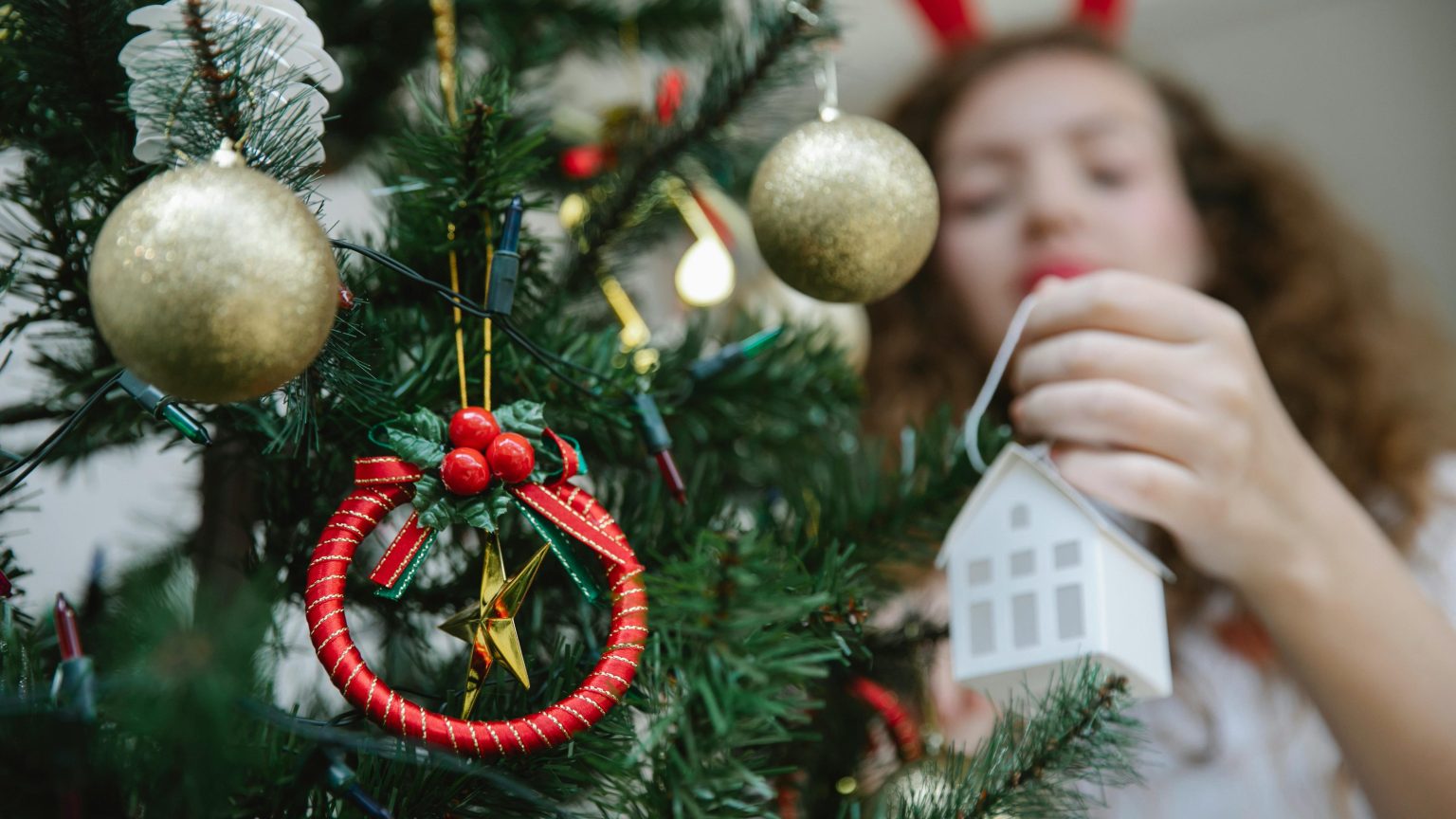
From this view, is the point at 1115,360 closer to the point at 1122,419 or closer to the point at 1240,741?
the point at 1122,419

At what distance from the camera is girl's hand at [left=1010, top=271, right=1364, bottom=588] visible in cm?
52

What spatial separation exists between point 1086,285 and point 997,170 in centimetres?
26

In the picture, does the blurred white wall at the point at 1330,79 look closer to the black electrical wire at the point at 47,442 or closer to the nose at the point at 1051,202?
the nose at the point at 1051,202

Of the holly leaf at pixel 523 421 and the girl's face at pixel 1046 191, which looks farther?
the girl's face at pixel 1046 191

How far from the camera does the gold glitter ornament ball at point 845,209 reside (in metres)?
0.39

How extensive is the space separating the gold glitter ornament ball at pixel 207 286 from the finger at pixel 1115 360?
402 millimetres

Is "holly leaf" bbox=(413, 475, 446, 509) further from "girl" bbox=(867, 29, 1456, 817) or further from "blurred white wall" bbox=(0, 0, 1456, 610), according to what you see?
"blurred white wall" bbox=(0, 0, 1456, 610)

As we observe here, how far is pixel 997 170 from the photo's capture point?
0.80 m

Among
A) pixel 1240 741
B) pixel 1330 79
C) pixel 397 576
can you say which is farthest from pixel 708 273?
pixel 1330 79

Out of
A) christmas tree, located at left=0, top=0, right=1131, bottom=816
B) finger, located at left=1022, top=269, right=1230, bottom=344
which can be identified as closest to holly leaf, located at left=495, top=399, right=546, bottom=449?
christmas tree, located at left=0, top=0, right=1131, bottom=816

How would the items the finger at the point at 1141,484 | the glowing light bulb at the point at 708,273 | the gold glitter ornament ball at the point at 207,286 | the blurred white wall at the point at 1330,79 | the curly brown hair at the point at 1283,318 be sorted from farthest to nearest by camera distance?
the blurred white wall at the point at 1330,79 < the curly brown hair at the point at 1283,318 < the glowing light bulb at the point at 708,273 < the finger at the point at 1141,484 < the gold glitter ornament ball at the point at 207,286

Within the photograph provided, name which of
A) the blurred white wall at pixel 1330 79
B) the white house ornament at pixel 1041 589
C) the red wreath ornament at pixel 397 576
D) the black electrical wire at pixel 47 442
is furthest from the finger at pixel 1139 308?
the blurred white wall at pixel 1330 79

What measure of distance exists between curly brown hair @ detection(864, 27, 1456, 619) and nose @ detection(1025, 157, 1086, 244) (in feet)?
0.56

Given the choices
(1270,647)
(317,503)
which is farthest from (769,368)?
(1270,647)
